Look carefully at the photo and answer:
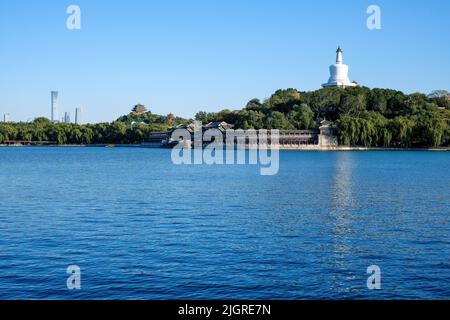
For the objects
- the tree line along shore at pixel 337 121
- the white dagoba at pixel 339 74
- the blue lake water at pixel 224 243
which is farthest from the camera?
the white dagoba at pixel 339 74

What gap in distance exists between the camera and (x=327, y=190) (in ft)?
89.7

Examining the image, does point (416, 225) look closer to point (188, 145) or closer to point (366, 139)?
point (366, 139)

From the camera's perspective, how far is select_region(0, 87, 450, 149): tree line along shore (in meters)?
83.1

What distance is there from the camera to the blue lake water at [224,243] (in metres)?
10.1

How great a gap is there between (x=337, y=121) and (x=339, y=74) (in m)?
30.8

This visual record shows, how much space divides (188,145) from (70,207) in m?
83.1

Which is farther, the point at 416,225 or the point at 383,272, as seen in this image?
the point at 416,225

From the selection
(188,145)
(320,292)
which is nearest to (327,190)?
(320,292)

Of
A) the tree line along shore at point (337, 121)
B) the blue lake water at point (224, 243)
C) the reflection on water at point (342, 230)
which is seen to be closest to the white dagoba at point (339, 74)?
the tree line along shore at point (337, 121)

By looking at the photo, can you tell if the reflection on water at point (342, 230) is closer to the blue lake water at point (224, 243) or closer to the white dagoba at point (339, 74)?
the blue lake water at point (224, 243)

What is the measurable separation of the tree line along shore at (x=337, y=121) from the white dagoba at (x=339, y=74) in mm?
8046
